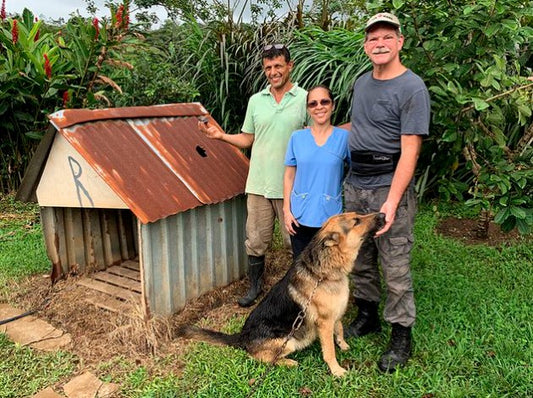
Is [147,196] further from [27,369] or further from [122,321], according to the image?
[27,369]

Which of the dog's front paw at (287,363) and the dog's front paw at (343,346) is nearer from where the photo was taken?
the dog's front paw at (287,363)

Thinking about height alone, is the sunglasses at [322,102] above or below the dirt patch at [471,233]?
above

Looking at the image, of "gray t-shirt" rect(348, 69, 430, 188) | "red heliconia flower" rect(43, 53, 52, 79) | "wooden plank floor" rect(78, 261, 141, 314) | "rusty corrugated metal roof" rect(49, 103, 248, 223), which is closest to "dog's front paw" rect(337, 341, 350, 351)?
"gray t-shirt" rect(348, 69, 430, 188)

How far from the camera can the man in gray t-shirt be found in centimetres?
267

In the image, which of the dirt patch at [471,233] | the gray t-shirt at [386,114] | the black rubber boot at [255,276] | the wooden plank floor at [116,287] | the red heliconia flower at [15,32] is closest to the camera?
the gray t-shirt at [386,114]

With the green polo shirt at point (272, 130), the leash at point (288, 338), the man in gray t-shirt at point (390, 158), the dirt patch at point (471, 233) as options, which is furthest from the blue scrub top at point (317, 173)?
the dirt patch at point (471, 233)

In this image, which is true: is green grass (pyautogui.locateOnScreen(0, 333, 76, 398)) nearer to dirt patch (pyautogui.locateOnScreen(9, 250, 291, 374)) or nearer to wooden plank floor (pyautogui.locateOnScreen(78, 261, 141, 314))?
dirt patch (pyautogui.locateOnScreen(9, 250, 291, 374))

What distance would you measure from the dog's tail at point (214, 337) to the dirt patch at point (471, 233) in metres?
3.44

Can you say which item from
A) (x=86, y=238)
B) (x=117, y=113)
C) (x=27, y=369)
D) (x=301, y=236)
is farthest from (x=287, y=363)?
(x=86, y=238)

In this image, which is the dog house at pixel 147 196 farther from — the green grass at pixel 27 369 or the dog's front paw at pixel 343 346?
the dog's front paw at pixel 343 346

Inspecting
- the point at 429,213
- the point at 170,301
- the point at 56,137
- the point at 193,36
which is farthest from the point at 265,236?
the point at 193,36

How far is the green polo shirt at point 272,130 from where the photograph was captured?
11.7 ft

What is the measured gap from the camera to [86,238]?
15.3 feet

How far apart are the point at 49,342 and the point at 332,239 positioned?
2451mm
